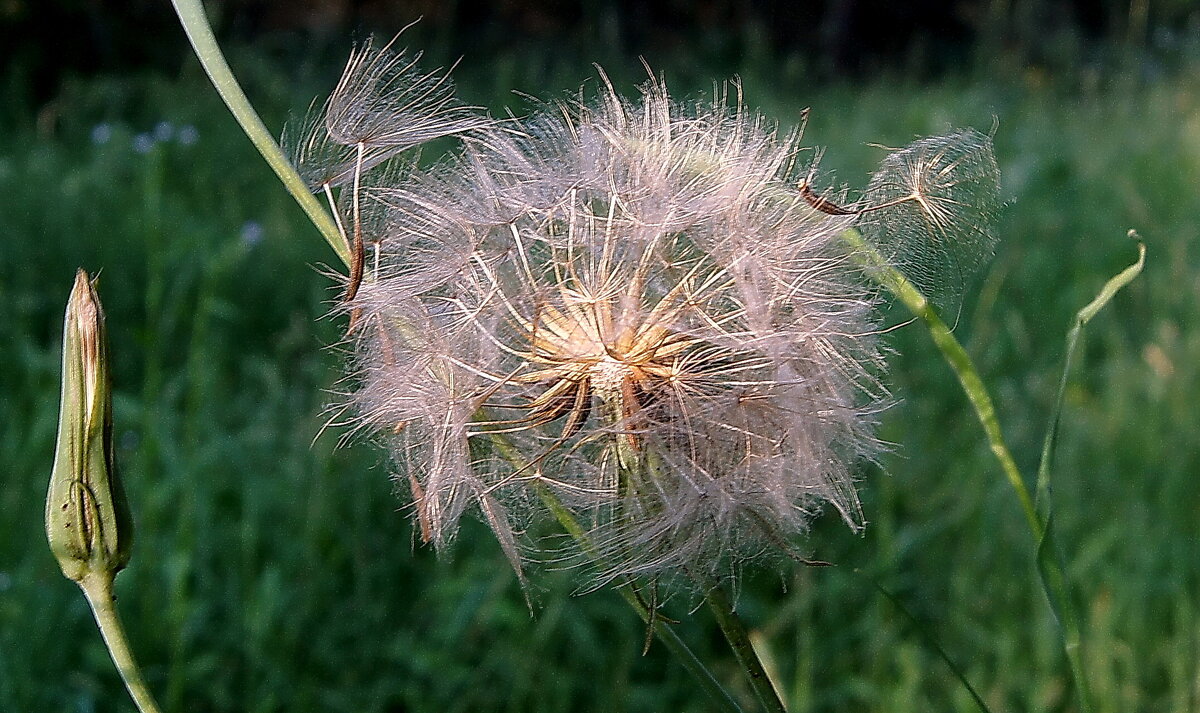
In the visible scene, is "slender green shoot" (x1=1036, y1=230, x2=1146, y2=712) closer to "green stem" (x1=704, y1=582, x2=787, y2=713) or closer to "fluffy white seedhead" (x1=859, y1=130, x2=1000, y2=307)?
"fluffy white seedhead" (x1=859, y1=130, x2=1000, y2=307)

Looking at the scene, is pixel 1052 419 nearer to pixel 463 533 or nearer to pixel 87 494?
pixel 87 494

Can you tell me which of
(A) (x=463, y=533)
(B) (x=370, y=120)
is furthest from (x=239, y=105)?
(A) (x=463, y=533)

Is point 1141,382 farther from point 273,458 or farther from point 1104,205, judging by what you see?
point 273,458

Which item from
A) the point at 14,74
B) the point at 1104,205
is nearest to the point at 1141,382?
the point at 1104,205

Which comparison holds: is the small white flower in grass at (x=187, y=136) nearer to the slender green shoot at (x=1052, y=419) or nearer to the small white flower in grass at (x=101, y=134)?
the small white flower in grass at (x=101, y=134)

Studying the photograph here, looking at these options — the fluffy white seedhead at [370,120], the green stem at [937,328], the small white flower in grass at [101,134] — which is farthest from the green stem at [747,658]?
the small white flower in grass at [101,134]

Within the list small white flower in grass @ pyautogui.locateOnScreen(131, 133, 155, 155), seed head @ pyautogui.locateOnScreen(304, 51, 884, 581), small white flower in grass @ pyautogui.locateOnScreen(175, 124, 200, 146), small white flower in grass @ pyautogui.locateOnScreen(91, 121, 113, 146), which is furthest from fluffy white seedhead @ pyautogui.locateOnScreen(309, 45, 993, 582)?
small white flower in grass @ pyautogui.locateOnScreen(91, 121, 113, 146)
